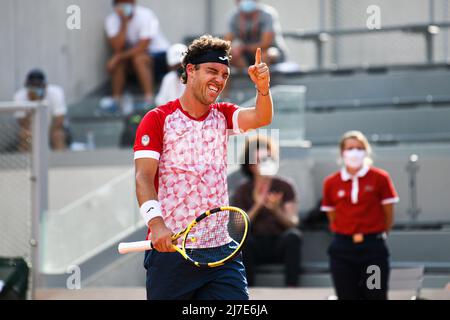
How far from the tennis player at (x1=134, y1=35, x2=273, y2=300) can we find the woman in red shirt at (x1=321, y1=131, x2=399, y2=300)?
362 centimetres

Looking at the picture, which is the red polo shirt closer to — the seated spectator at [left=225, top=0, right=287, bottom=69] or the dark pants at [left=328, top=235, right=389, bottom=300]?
the dark pants at [left=328, top=235, right=389, bottom=300]

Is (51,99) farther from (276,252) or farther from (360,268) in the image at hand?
(360,268)

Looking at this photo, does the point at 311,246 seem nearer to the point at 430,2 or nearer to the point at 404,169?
the point at 404,169

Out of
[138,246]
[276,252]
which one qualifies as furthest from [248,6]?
[138,246]

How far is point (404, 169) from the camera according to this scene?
1272 cm

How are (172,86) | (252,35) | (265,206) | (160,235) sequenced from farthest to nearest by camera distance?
(252,35), (172,86), (265,206), (160,235)

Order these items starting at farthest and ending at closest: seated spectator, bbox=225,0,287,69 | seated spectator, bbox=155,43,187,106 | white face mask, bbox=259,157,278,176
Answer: seated spectator, bbox=225,0,287,69
seated spectator, bbox=155,43,187,106
white face mask, bbox=259,157,278,176

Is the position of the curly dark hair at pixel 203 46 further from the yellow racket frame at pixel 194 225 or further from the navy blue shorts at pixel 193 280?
the navy blue shorts at pixel 193 280

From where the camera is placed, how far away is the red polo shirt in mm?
9898

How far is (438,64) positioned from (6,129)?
5838 millimetres

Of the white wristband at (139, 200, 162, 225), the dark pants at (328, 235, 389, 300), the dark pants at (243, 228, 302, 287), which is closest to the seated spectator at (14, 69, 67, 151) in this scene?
the dark pants at (243, 228, 302, 287)

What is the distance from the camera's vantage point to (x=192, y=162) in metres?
6.23

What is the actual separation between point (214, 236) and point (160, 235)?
0.43 metres
